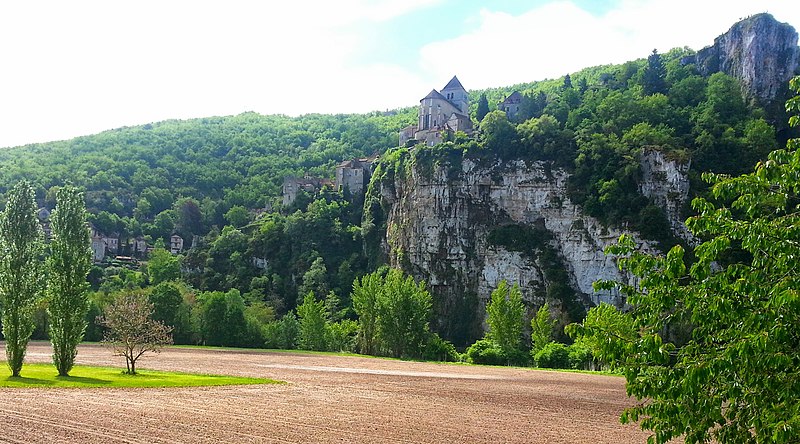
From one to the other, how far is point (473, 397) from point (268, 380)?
1293 cm

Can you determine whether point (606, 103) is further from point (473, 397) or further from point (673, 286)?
point (673, 286)

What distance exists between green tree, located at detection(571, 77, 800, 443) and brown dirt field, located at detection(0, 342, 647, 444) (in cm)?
1279

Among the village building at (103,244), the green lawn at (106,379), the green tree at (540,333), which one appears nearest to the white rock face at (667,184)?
the green tree at (540,333)

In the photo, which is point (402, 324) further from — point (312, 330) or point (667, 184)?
point (667, 184)

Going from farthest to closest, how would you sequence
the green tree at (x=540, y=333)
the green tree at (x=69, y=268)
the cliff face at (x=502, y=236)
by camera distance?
1. the cliff face at (x=502, y=236)
2. the green tree at (x=540, y=333)
3. the green tree at (x=69, y=268)

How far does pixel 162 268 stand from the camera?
132375mm

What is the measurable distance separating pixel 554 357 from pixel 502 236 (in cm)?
4404

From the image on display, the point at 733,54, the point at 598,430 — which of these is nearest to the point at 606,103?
the point at 733,54

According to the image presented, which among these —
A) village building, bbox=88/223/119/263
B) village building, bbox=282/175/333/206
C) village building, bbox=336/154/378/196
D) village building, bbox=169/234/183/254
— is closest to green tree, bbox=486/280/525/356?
village building, bbox=336/154/378/196

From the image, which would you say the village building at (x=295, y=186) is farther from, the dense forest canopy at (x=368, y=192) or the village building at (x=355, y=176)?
the village building at (x=355, y=176)

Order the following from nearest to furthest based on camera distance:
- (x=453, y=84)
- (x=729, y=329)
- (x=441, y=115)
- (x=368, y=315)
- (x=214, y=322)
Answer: (x=729, y=329) < (x=368, y=315) < (x=214, y=322) < (x=441, y=115) < (x=453, y=84)

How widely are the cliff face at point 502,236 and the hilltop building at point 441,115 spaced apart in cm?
1510

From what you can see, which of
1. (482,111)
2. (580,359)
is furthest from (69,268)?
(482,111)

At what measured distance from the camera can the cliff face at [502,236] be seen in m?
109
